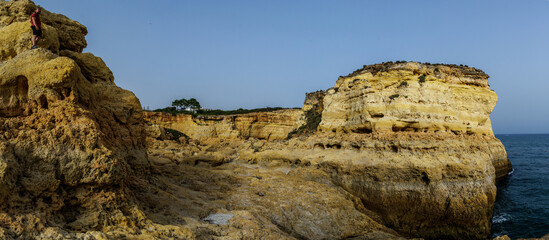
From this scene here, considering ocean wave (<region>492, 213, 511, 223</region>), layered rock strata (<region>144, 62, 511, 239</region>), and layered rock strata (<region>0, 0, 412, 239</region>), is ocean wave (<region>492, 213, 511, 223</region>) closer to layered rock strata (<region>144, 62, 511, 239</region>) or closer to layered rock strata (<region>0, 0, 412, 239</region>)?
layered rock strata (<region>144, 62, 511, 239</region>)

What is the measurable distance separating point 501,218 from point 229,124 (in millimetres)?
29233

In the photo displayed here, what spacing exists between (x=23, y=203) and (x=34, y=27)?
4712 mm

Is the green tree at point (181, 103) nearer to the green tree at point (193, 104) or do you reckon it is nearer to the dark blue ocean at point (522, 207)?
the green tree at point (193, 104)

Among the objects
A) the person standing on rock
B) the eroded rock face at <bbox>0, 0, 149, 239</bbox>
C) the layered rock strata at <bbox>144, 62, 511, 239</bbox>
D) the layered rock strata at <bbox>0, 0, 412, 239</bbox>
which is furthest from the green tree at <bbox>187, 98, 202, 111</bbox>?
the person standing on rock

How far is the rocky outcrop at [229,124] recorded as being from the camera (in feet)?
118

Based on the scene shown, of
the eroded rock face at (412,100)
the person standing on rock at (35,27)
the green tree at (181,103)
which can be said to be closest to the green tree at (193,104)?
the green tree at (181,103)

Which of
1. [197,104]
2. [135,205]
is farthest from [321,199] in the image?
[197,104]

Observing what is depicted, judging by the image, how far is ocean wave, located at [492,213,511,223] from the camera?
14586 mm

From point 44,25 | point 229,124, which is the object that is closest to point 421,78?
point 44,25

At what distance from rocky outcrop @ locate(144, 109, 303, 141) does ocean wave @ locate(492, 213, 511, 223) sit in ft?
67.2

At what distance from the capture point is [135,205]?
575 centimetres

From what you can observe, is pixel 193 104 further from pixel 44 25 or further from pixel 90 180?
pixel 90 180

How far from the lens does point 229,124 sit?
37438 millimetres

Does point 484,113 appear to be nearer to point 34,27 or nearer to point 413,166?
point 413,166
